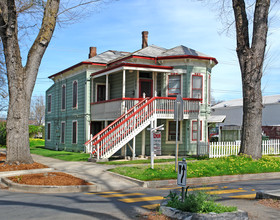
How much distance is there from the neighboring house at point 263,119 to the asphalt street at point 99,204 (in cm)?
1778

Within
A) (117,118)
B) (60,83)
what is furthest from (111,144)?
(60,83)

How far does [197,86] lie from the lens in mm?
23125

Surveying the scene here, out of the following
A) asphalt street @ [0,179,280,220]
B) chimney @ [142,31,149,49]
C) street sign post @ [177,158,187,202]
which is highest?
chimney @ [142,31,149,49]

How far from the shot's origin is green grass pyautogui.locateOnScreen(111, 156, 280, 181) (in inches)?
508

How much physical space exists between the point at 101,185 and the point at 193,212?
18.8 feet

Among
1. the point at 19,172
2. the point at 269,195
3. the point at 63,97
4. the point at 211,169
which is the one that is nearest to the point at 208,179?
the point at 211,169

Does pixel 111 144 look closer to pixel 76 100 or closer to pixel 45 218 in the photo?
pixel 76 100

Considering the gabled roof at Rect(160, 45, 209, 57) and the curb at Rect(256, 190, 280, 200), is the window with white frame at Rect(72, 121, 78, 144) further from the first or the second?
the curb at Rect(256, 190, 280, 200)

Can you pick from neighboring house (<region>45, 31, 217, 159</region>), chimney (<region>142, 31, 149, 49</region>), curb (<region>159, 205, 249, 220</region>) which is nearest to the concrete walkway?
neighboring house (<region>45, 31, 217, 159</region>)

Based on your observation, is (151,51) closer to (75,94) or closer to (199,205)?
(75,94)

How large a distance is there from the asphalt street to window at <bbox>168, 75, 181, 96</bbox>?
12319mm

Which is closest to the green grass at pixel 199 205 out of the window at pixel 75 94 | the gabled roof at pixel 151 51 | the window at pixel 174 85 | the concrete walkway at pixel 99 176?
the concrete walkway at pixel 99 176

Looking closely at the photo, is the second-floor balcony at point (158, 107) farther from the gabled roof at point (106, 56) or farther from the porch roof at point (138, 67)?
the gabled roof at point (106, 56)

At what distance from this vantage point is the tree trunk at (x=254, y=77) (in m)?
16.9
